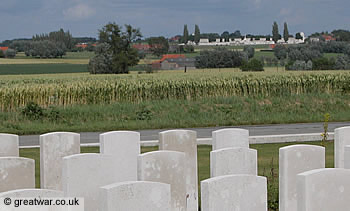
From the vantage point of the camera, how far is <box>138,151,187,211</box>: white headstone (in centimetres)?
711

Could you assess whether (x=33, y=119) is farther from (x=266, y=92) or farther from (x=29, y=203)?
(x=29, y=203)

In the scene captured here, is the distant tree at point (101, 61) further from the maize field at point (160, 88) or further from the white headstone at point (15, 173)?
the white headstone at point (15, 173)

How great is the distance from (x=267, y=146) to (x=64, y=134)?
29.5 feet

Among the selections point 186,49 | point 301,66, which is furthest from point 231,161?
point 186,49

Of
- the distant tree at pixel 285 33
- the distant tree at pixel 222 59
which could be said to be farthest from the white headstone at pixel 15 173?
the distant tree at pixel 285 33

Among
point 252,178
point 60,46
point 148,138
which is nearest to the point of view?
point 252,178

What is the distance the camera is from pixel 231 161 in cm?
759

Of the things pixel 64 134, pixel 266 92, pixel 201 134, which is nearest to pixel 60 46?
pixel 266 92

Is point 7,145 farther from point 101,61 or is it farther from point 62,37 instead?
point 62,37

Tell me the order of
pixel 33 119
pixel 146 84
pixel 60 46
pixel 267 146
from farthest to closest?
pixel 60 46
pixel 146 84
pixel 33 119
pixel 267 146

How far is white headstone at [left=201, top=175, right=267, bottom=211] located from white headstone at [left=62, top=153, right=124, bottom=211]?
154 cm

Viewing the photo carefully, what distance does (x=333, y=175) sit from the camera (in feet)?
19.7

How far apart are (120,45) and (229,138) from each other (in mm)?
57250

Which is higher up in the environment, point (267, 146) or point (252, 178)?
point (252, 178)
